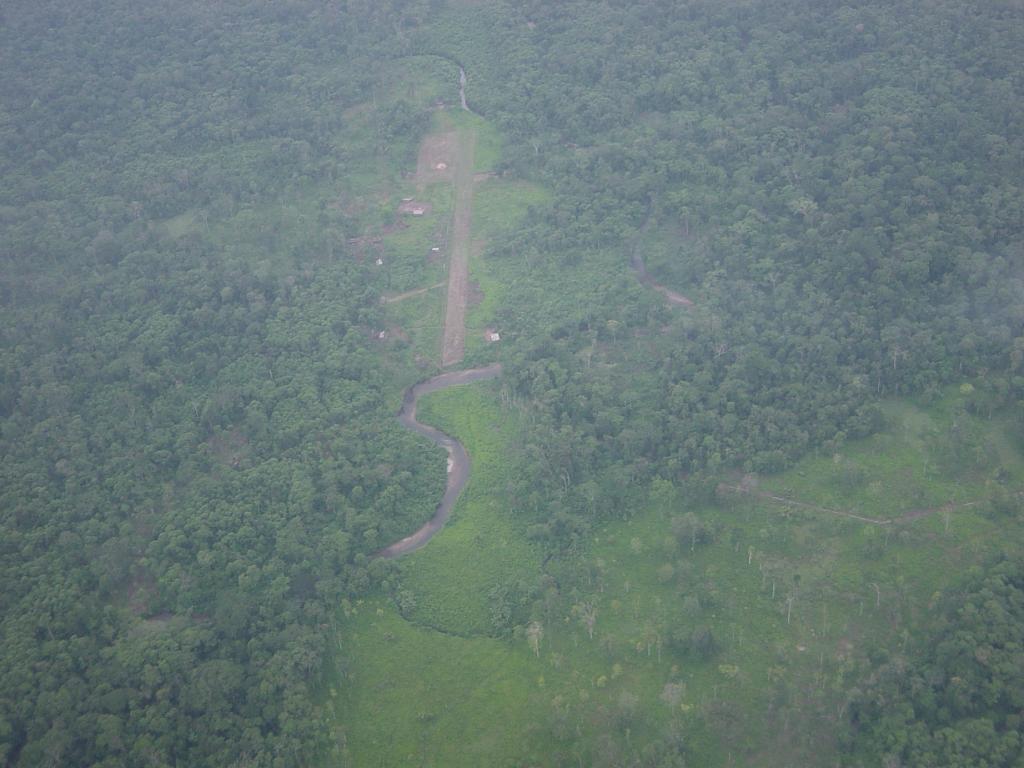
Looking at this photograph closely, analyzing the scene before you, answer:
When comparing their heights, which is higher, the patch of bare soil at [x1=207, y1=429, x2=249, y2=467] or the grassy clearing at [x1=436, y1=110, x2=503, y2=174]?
the grassy clearing at [x1=436, y1=110, x2=503, y2=174]

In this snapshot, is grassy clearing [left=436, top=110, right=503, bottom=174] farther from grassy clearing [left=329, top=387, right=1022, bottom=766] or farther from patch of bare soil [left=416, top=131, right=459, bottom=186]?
grassy clearing [left=329, top=387, right=1022, bottom=766]

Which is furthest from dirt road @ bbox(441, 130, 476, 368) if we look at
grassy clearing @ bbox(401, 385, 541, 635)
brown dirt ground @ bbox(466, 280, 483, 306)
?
grassy clearing @ bbox(401, 385, 541, 635)

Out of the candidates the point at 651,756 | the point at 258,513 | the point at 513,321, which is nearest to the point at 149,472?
the point at 258,513

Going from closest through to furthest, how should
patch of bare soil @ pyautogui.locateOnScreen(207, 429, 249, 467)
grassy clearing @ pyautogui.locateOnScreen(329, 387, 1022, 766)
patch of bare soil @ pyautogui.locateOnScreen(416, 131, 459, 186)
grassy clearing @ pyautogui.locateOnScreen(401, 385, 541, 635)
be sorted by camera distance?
grassy clearing @ pyautogui.locateOnScreen(329, 387, 1022, 766) → grassy clearing @ pyautogui.locateOnScreen(401, 385, 541, 635) → patch of bare soil @ pyautogui.locateOnScreen(207, 429, 249, 467) → patch of bare soil @ pyautogui.locateOnScreen(416, 131, 459, 186)

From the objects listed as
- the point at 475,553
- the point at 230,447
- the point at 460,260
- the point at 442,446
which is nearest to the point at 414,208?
Result: the point at 460,260

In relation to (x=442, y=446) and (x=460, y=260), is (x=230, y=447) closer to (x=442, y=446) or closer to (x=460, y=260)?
(x=442, y=446)

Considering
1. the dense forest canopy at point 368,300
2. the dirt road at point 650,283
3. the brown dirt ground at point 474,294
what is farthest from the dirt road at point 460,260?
the dirt road at point 650,283

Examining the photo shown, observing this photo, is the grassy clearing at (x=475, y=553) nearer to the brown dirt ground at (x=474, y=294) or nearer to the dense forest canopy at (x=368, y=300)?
the dense forest canopy at (x=368, y=300)

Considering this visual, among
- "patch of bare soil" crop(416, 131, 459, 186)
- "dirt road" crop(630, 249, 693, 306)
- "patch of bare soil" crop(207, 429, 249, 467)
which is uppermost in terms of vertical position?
"patch of bare soil" crop(416, 131, 459, 186)
